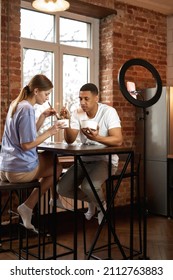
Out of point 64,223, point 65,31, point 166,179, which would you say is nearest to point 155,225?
point 166,179

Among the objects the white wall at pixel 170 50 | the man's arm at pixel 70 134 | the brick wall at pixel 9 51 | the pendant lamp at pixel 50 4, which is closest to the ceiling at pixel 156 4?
the white wall at pixel 170 50

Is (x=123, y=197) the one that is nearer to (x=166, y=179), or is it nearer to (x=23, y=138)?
(x=166, y=179)

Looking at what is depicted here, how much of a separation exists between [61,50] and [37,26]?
450 mm

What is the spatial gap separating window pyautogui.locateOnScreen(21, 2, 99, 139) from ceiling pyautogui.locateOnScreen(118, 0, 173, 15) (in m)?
0.63

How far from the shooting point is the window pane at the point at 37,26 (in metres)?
4.79

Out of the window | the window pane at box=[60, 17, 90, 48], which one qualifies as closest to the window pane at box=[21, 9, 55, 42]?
the window

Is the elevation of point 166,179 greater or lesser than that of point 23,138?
lesser

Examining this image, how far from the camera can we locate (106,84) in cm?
549

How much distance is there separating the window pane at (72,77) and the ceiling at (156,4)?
1.10m

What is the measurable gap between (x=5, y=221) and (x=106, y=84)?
2417 mm

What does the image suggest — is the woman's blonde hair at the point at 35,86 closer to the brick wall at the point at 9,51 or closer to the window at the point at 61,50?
the brick wall at the point at 9,51

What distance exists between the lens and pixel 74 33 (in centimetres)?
535

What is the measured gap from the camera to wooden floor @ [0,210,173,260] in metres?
3.39
